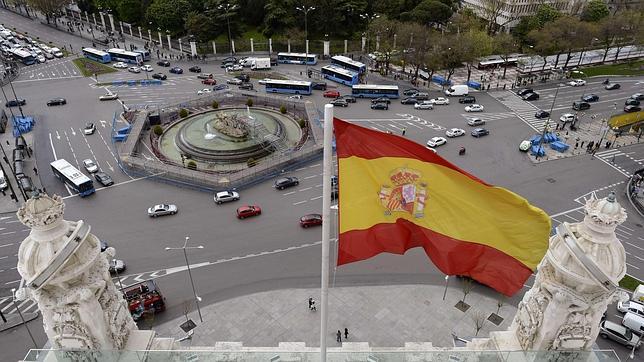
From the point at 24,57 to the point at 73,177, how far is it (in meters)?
56.7

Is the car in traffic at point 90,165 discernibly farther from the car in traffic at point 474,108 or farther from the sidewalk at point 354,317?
the car in traffic at point 474,108

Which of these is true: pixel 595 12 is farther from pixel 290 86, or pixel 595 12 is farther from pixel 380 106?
pixel 290 86

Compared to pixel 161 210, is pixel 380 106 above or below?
above

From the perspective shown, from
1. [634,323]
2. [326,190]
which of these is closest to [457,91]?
[634,323]

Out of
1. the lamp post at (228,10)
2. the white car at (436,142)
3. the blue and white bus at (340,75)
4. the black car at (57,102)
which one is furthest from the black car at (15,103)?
the white car at (436,142)

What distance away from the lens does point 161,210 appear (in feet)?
142

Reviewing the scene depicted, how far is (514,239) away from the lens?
14.7 m

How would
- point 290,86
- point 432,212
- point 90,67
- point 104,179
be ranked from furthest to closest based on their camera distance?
point 90,67
point 290,86
point 104,179
point 432,212

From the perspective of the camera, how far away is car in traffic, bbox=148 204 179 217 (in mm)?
43219

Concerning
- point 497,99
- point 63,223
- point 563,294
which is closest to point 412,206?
point 563,294

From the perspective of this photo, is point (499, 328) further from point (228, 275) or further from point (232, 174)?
point (232, 174)

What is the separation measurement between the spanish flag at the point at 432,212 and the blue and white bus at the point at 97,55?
3444 inches

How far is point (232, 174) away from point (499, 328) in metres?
30.6

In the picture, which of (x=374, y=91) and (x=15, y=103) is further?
(x=374, y=91)
